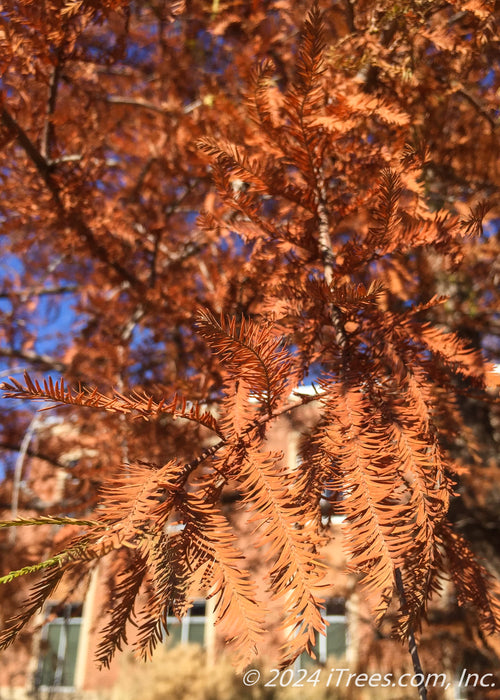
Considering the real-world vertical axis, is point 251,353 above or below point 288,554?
above

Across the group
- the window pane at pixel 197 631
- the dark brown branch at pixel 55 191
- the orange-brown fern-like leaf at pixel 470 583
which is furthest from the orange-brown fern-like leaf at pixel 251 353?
the window pane at pixel 197 631

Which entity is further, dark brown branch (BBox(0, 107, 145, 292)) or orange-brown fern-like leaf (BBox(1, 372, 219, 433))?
dark brown branch (BBox(0, 107, 145, 292))

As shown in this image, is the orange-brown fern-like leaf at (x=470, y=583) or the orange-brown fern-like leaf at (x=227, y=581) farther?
the orange-brown fern-like leaf at (x=470, y=583)

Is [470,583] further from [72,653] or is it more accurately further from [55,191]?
[72,653]

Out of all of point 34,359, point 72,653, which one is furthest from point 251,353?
point 72,653

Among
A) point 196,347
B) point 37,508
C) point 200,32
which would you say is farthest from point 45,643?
point 200,32

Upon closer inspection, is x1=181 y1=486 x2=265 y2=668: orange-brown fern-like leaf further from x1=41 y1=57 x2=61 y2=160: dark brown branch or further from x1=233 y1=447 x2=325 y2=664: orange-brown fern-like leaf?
x1=41 y1=57 x2=61 y2=160: dark brown branch

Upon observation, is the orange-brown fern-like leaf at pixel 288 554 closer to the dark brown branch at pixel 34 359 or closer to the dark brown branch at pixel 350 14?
the dark brown branch at pixel 350 14

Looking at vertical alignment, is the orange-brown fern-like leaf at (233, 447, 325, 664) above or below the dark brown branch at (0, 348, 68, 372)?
below

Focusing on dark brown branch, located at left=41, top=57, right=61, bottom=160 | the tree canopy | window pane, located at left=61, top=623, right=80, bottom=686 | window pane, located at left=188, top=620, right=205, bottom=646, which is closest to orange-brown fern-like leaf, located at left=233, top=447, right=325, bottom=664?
the tree canopy

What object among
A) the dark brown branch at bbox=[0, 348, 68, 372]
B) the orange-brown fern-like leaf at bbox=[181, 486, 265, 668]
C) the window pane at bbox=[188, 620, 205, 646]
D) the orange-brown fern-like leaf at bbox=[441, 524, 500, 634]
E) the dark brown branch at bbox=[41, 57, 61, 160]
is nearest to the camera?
the orange-brown fern-like leaf at bbox=[181, 486, 265, 668]

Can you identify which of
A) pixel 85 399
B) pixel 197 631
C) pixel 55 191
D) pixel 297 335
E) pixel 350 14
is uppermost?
pixel 350 14
